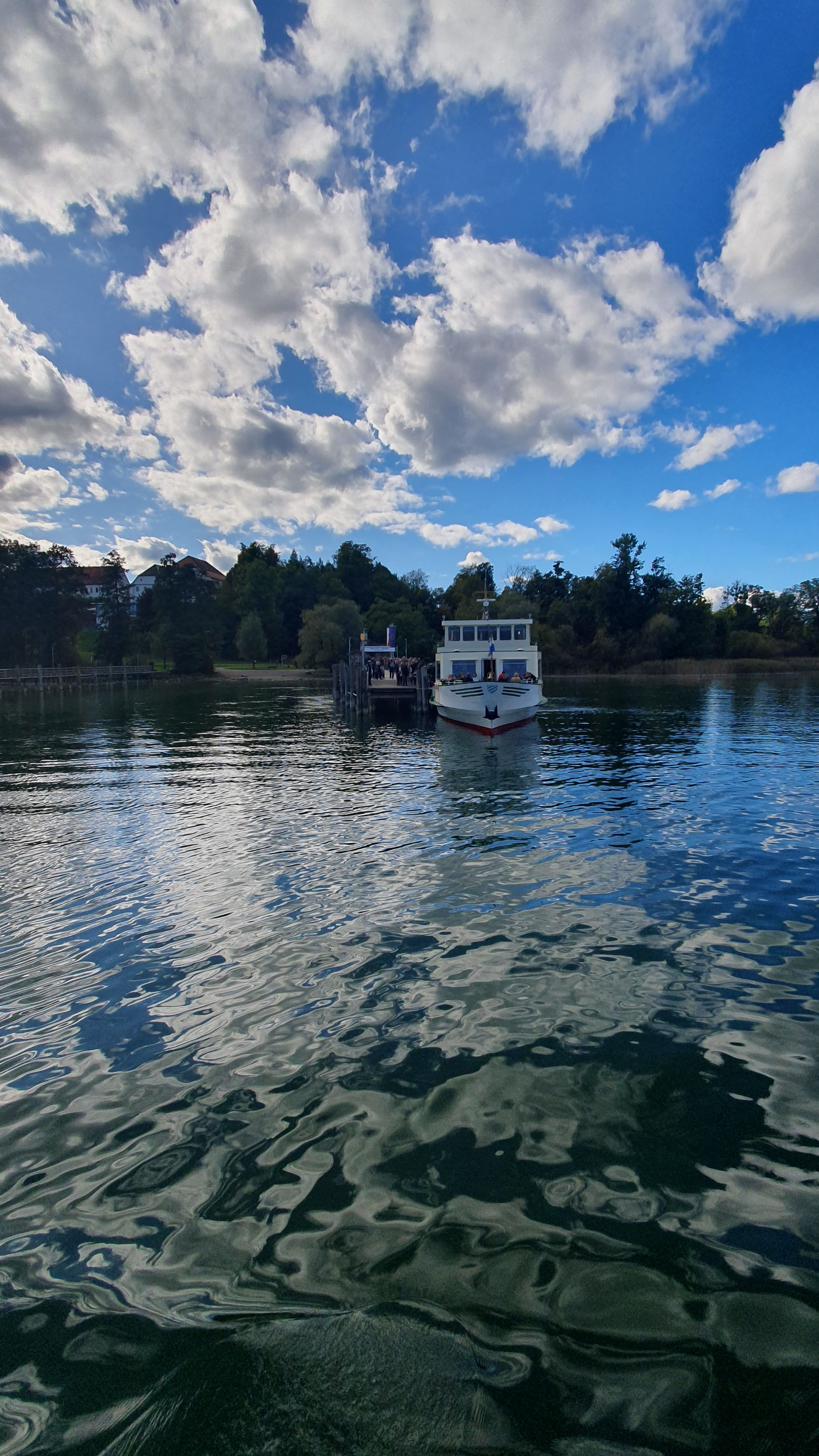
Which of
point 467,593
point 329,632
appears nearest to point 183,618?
point 329,632

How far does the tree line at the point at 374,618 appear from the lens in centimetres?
10056

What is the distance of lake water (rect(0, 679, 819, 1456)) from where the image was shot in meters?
3.04

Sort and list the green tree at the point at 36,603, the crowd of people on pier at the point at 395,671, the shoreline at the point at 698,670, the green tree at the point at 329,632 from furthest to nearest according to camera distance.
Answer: the green tree at the point at 329,632 < the shoreline at the point at 698,670 < the green tree at the point at 36,603 < the crowd of people on pier at the point at 395,671

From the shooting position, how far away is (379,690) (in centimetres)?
5156

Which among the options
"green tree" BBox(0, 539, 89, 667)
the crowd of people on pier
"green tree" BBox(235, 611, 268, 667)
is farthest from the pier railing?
the crowd of people on pier

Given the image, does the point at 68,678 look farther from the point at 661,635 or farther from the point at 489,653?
the point at 661,635

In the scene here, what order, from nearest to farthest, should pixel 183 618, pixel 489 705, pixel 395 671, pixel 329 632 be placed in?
pixel 489 705, pixel 395 671, pixel 183 618, pixel 329 632

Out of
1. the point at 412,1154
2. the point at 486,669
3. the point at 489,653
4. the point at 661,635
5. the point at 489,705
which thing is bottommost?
the point at 412,1154

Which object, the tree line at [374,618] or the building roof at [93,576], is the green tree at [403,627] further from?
the building roof at [93,576]

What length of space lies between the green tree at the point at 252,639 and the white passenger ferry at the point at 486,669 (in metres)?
96.7

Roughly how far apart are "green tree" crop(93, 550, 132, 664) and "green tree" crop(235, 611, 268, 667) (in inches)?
1010

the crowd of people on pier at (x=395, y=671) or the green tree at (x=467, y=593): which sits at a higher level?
the green tree at (x=467, y=593)

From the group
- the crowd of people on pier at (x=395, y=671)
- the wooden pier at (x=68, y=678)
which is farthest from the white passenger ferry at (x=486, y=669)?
the wooden pier at (x=68, y=678)

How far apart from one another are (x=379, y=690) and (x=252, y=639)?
88667 millimetres
